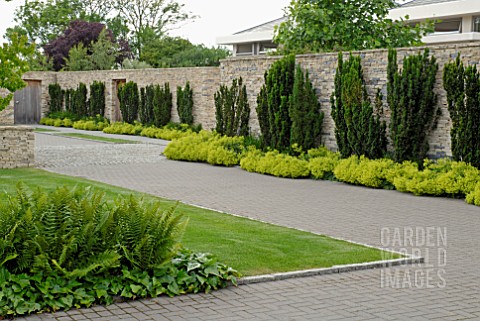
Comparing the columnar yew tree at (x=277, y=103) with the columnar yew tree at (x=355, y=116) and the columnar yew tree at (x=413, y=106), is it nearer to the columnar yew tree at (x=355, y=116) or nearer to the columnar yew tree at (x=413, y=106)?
the columnar yew tree at (x=355, y=116)

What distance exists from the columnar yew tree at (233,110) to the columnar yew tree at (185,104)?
698 cm

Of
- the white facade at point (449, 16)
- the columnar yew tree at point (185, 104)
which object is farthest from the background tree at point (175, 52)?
the columnar yew tree at point (185, 104)

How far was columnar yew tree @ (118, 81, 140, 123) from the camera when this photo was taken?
3197 centimetres

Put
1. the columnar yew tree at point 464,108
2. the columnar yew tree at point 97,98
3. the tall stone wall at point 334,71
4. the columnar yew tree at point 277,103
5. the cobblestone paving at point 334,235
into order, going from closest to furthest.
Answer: the cobblestone paving at point 334,235
the columnar yew tree at point 464,108
the tall stone wall at point 334,71
the columnar yew tree at point 277,103
the columnar yew tree at point 97,98

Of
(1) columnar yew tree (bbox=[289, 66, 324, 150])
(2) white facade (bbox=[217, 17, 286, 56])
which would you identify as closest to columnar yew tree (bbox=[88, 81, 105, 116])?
(1) columnar yew tree (bbox=[289, 66, 324, 150])

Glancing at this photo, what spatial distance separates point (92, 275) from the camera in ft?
23.3

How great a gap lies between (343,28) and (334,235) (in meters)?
11.2

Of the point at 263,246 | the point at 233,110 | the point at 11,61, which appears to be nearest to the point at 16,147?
the point at 11,61

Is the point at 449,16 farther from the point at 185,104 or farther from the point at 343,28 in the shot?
the point at 343,28

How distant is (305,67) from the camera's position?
18641 millimetres

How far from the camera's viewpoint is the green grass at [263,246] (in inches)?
326

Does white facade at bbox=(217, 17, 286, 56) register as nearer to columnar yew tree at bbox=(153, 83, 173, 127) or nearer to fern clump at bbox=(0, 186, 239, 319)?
columnar yew tree at bbox=(153, 83, 173, 127)

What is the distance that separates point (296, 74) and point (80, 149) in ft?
28.7

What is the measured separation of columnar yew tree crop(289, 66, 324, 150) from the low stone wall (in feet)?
21.0
